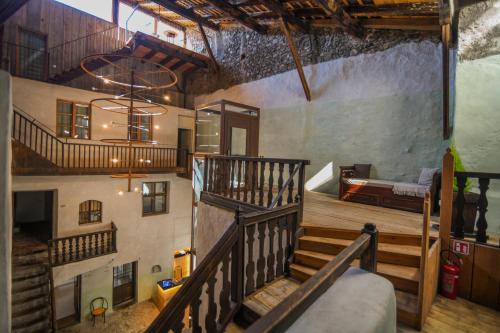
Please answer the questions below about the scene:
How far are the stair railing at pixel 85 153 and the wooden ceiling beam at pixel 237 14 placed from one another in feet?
13.7

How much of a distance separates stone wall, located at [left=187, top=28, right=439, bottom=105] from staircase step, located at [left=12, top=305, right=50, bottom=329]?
25.4ft

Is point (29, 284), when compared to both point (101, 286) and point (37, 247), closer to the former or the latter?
point (37, 247)

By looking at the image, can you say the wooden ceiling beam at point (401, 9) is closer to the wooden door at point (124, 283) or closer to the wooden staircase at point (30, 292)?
the wooden staircase at point (30, 292)

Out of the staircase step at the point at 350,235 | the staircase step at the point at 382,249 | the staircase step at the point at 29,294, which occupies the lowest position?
the staircase step at the point at 29,294

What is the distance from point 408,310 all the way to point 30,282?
707 cm

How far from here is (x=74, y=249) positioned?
6.73 meters

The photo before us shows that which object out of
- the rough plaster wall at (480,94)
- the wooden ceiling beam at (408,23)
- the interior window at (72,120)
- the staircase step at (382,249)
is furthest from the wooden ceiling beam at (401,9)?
the interior window at (72,120)

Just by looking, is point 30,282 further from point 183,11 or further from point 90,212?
point 183,11

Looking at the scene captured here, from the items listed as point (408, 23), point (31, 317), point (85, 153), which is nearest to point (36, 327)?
point (31, 317)

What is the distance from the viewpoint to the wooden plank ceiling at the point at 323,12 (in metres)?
4.30

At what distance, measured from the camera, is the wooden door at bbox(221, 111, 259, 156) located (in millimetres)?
5598

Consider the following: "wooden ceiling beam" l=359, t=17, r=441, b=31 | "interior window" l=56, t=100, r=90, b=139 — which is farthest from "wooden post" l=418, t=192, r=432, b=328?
"interior window" l=56, t=100, r=90, b=139

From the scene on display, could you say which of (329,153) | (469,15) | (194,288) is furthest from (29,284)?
(469,15)

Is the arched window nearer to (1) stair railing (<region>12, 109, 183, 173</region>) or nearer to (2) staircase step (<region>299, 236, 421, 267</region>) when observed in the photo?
(1) stair railing (<region>12, 109, 183, 173</region>)
